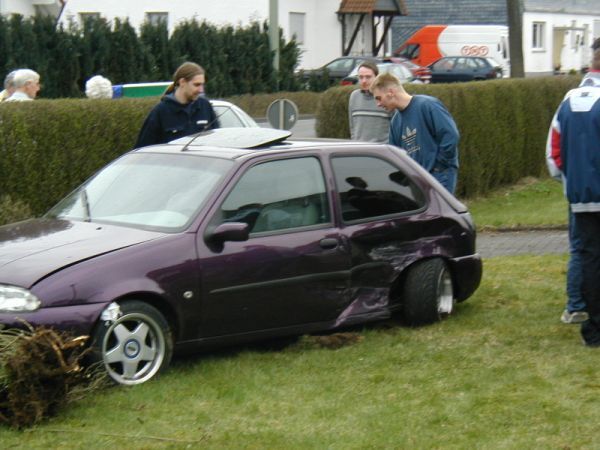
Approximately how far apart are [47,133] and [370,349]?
6.09 meters

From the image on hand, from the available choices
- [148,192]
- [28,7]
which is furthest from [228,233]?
[28,7]

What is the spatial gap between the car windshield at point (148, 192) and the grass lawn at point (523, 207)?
8090mm

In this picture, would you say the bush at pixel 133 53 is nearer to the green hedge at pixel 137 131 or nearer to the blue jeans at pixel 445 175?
the green hedge at pixel 137 131

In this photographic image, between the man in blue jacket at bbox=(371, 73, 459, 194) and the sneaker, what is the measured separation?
1644 mm

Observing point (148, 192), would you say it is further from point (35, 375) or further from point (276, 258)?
point (35, 375)

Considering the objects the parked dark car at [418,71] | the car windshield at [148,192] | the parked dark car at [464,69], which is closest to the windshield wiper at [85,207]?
the car windshield at [148,192]

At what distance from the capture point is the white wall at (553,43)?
60.1 m

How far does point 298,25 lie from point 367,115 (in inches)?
1626

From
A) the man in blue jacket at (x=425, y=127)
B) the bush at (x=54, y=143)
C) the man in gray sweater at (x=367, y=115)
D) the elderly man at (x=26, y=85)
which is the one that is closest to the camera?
the man in blue jacket at (x=425, y=127)

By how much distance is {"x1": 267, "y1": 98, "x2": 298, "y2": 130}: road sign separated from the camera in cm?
1559

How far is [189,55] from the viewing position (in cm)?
3781

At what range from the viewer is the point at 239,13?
4512 centimetres

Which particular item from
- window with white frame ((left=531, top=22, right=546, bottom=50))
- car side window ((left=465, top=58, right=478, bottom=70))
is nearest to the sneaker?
car side window ((left=465, top=58, right=478, bottom=70))

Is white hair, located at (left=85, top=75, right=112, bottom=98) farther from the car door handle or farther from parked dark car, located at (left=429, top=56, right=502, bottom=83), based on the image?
parked dark car, located at (left=429, top=56, right=502, bottom=83)
